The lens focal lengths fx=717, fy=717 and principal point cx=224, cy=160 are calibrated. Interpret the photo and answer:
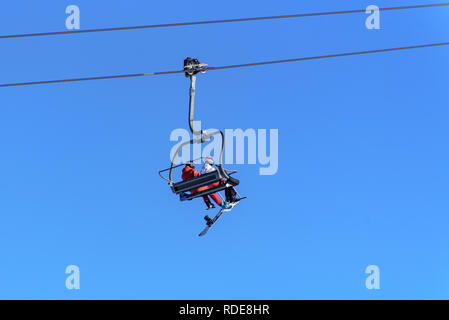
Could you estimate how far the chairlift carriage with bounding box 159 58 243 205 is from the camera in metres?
14.9

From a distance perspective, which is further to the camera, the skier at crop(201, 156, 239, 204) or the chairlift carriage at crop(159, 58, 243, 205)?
the skier at crop(201, 156, 239, 204)

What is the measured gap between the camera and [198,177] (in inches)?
622

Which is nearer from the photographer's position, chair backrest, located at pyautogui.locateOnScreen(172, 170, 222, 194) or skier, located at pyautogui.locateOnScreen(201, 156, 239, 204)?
chair backrest, located at pyautogui.locateOnScreen(172, 170, 222, 194)

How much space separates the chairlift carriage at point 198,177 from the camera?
14.9 meters

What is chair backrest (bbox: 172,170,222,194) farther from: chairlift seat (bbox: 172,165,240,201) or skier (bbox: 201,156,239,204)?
skier (bbox: 201,156,239,204)

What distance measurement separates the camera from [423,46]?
16109mm

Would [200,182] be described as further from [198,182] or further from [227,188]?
[227,188]

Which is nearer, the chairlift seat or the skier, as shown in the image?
the chairlift seat

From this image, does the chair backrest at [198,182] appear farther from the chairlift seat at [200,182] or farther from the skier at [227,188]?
the skier at [227,188]

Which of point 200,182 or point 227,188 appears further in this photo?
point 227,188

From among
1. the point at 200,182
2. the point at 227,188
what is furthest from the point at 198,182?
the point at 227,188
